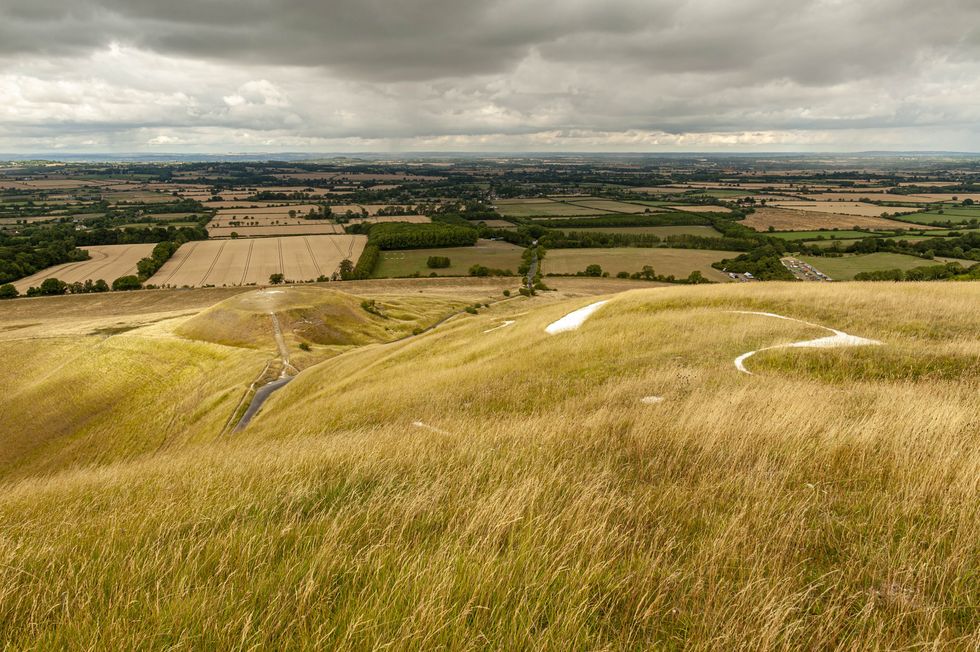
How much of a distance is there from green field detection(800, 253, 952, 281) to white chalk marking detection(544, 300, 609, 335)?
317 ft

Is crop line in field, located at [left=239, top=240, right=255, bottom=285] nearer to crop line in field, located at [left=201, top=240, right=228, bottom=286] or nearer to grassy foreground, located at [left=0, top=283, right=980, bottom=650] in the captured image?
crop line in field, located at [left=201, top=240, right=228, bottom=286]

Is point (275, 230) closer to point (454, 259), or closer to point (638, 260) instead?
point (454, 259)

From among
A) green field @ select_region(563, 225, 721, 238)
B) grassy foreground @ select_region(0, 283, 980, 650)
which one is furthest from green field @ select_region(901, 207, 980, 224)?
grassy foreground @ select_region(0, 283, 980, 650)

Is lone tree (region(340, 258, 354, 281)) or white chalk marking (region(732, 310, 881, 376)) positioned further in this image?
lone tree (region(340, 258, 354, 281))

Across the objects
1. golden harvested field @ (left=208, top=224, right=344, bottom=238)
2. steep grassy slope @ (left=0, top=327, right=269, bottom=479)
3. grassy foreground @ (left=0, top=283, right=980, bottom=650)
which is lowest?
steep grassy slope @ (left=0, top=327, right=269, bottom=479)

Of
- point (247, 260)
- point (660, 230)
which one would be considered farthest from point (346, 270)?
point (660, 230)

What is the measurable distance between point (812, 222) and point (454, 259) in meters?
134

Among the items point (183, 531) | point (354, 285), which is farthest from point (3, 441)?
point (354, 285)

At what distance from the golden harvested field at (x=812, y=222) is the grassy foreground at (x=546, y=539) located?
181 meters

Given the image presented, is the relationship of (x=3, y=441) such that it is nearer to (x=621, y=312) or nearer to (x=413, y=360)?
(x=413, y=360)

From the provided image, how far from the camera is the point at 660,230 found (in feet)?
573

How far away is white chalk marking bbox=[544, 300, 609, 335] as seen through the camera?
32.1m

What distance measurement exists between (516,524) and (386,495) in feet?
6.42

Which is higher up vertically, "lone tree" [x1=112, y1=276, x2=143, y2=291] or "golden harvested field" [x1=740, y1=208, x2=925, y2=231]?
"golden harvested field" [x1=740, y1=208, x2=925, y2=231]
